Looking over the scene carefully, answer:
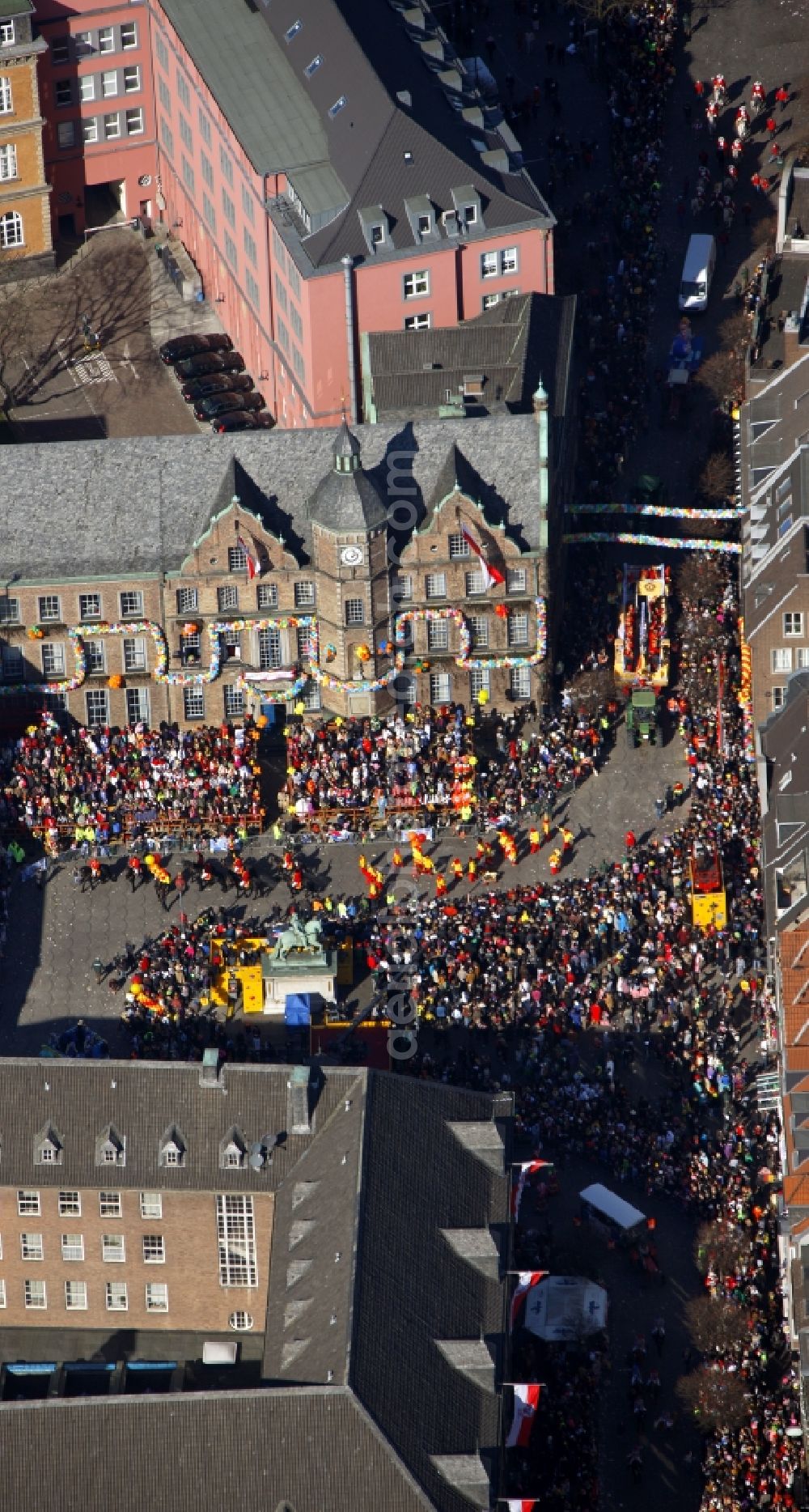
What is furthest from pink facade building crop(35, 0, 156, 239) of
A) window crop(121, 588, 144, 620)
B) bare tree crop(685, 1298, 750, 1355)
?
bare tree crop(685, 1298, 750, 1355)

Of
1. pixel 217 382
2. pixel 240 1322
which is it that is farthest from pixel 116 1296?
pixel 217 382

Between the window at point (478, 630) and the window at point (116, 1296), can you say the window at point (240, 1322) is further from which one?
the window at point (478, 630)

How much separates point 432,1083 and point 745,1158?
14003 millimetres

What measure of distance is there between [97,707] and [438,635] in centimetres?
1550

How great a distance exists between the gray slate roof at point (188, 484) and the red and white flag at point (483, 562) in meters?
1.94

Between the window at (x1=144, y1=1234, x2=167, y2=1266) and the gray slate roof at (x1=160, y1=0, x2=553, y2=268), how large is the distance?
5361 centimetres

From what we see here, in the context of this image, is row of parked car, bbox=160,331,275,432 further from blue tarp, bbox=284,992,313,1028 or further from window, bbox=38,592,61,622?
blue tarp, bbox=284,992,313,1028

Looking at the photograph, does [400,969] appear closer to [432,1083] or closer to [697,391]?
[432,1083]

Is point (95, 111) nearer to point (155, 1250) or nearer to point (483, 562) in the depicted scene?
point (483, 562)

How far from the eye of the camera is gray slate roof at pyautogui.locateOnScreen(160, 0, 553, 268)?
575 feet

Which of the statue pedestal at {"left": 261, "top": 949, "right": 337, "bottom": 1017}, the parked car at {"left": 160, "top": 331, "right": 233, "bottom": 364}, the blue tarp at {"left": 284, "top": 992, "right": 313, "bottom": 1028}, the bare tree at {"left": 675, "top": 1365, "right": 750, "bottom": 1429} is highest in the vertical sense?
the parked car at {"left": 160, "top": 331, "right": 233, "bottom": 364}

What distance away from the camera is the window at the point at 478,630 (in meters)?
167

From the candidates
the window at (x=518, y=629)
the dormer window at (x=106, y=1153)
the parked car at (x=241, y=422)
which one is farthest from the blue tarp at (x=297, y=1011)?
the parked car at (x=241, y=422)

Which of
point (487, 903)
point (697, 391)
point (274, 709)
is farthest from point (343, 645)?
point (697, 391)
